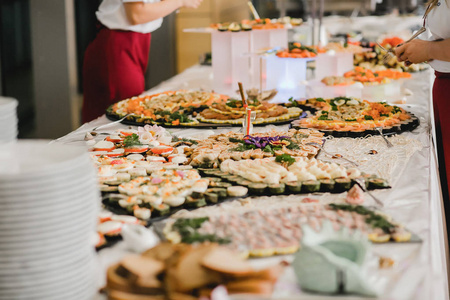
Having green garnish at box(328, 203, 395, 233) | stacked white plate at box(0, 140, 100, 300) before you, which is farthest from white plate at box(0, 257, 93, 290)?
green garnish at box(328, 203, 395, 233)

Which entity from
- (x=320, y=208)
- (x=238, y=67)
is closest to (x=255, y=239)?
(x=320, y=208)

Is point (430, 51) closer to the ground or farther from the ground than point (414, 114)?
farther from the ground

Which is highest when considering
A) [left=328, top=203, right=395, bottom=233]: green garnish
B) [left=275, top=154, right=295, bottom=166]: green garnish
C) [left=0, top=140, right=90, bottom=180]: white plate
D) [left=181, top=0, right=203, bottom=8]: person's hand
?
[left=181, top=0, right=203, bottom=8]: person's hand

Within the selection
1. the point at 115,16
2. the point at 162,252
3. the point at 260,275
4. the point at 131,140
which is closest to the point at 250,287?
the point at 260,275

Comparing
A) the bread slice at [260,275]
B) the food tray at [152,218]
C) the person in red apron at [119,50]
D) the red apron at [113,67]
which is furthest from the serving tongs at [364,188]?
the red apron at [113,67]

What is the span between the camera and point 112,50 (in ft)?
11.2

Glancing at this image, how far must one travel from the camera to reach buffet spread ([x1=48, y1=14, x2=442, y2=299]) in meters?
1.08

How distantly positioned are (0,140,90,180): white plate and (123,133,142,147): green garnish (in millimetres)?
1041

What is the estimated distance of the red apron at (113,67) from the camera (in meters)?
3.43

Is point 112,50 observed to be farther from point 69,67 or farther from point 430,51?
point 430,51

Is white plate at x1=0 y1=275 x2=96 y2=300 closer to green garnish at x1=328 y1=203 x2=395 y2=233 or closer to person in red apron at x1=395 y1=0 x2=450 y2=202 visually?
green garnish at x1=328 y1=203 x2=395 y2=233

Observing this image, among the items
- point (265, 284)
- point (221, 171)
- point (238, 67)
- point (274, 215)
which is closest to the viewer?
point (265, 284)

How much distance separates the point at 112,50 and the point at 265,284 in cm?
258

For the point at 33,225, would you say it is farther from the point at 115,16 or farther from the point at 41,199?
the point at 115,16
